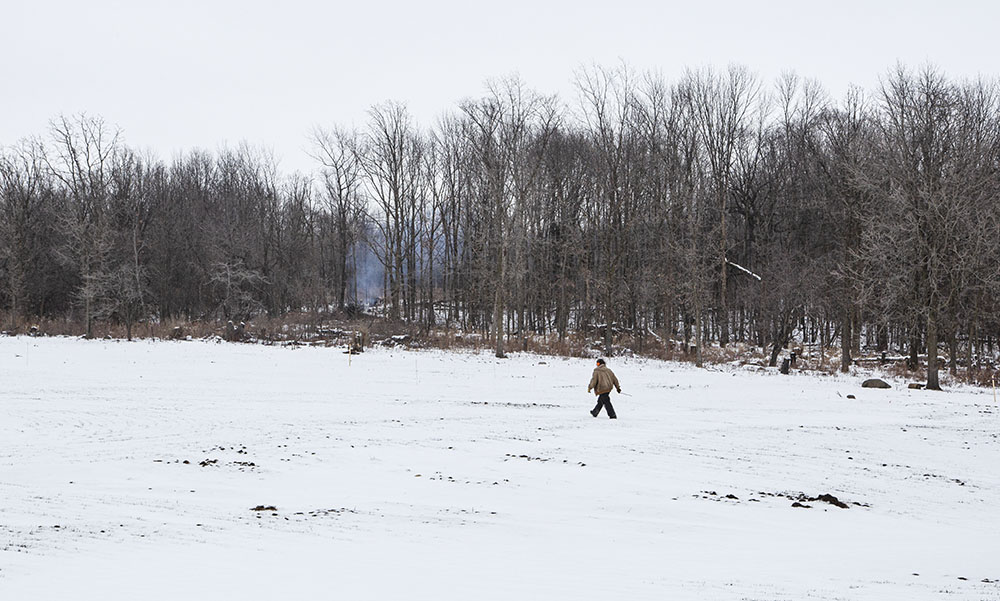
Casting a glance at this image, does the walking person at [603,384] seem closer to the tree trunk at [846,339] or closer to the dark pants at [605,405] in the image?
the dark pants at [605,405]

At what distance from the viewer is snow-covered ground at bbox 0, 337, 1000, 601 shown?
268 inches

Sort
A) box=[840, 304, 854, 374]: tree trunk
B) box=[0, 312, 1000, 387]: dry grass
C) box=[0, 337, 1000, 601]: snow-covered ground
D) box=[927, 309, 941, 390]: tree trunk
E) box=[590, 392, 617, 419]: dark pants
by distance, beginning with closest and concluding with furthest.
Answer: box=[0, 337, 1000, 601]: snow-covered ground, box=[590, 392, 617, 419]: dark pants, box=[927, 309, 941, 390]: tree trunk, box=[840, 304, 854, 374]: tree trunk, box=[0, 312, 1000, 387]: dry grass

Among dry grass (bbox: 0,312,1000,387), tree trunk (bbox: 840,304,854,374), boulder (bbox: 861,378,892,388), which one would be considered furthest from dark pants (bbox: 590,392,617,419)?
tree trunk (bbox: 840,304,854,374)

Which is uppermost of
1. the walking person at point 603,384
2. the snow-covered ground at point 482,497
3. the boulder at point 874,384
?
the walking person at point 603,384

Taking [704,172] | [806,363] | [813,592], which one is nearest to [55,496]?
[813,592]

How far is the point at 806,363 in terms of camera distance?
37.2 meters

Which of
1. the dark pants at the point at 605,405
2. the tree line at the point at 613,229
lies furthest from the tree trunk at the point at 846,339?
the dark pants at the point at 605,405

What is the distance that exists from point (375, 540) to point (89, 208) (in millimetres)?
56938

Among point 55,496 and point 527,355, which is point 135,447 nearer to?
point 55,496

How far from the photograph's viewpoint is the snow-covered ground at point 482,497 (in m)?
6.80

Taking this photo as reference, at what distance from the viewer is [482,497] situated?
1045 cm

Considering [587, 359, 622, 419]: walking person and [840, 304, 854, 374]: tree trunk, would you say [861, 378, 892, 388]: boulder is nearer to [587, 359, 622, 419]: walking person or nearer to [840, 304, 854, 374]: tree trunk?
[840, 304, 854, 374]: tree trunk

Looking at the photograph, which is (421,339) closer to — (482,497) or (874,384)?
(874,384)

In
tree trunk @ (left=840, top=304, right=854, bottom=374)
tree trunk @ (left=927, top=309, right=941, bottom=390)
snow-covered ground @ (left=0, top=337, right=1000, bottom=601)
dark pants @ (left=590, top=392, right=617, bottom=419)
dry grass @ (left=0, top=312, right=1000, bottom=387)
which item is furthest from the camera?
dry grass @ (left=0, top=312, right=1000, bottom=387)
